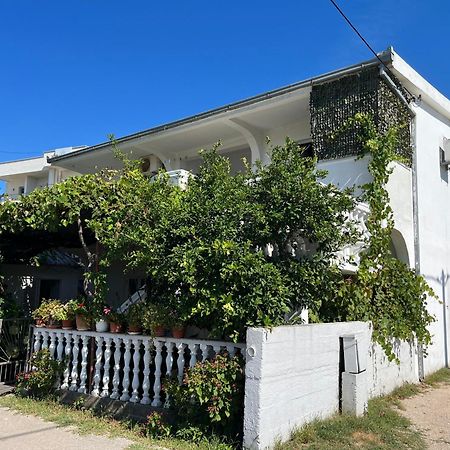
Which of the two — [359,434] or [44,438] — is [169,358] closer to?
[44,438]

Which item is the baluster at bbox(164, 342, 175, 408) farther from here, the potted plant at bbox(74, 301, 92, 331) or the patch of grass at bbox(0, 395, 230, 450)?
the potted plant at bbox(74, 301, 92, 331)

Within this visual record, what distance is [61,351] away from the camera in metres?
6.80

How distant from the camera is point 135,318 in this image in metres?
6.09

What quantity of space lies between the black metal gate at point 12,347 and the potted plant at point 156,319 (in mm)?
2912

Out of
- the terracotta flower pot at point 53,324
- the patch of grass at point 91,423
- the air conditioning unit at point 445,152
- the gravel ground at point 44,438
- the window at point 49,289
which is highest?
the air conditioning unit at point 445,152

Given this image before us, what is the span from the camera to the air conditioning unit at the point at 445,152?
37.8 ft

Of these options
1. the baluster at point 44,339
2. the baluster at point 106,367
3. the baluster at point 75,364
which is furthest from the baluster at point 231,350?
the baluster at point 44,339

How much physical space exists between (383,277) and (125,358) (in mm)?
4715

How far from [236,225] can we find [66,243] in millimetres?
4526

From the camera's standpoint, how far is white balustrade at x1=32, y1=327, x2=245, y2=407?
18.1ft

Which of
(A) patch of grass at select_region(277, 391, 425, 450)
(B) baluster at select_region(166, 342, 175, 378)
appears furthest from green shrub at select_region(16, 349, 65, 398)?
(A) patch of grass at select_region(277, 391, 425, 450)

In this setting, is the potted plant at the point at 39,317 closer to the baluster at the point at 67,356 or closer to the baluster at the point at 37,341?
the baluster at the point at 37,341

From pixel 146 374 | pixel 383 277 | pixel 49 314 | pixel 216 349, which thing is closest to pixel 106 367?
pixel 146 374

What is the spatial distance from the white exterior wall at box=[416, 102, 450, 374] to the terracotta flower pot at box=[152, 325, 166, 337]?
6400 mm
